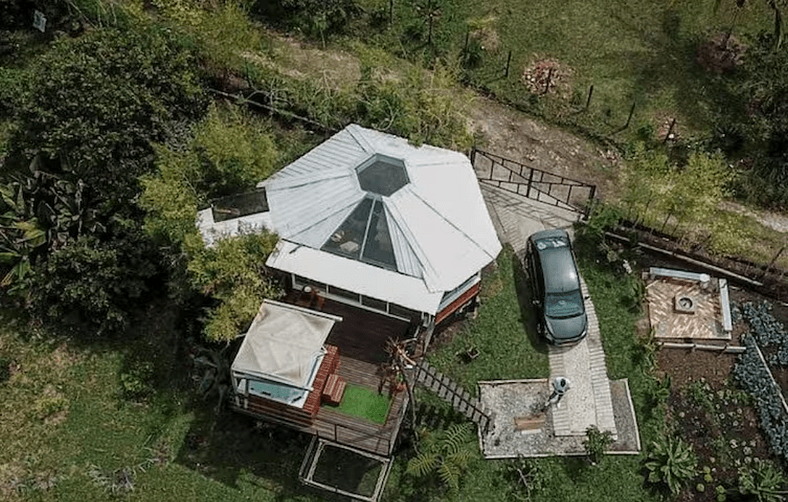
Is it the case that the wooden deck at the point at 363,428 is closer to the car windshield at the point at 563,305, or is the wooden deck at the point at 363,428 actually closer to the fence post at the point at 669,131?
the car windshield at the point at 563,305

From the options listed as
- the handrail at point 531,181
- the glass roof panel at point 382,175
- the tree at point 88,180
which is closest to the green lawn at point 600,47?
the handrail at point 531,181

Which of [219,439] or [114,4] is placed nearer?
[219,439]

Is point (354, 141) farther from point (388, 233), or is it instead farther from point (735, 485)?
point (735, 485)

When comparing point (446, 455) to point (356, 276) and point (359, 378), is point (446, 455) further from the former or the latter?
point (356, 276)

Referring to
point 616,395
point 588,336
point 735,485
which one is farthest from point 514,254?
point 735,485

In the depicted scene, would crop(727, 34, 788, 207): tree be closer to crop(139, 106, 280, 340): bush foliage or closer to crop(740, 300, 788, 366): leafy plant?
crop(740, 300, 788, 366): leafy plant

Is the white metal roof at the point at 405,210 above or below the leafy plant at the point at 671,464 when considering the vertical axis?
above

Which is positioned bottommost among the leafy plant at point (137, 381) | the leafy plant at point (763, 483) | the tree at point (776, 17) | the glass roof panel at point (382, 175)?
the leafy plant at point (137, 381)
